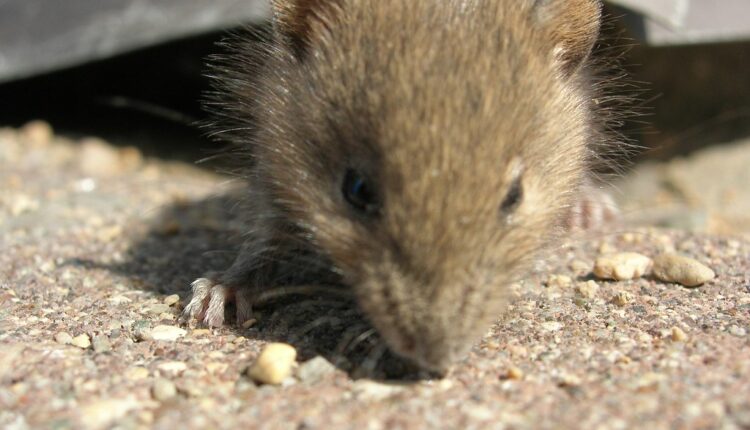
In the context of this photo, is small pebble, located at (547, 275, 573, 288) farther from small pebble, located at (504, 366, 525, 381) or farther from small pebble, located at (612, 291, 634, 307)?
small pebble, located at (504, 366, 525, 381)

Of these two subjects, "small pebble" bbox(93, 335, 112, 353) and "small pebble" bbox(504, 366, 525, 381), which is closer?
"small pebble" bbox(504, 366, 525, 381)

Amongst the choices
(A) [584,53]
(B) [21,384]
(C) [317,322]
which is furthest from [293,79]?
(B) [21,384]

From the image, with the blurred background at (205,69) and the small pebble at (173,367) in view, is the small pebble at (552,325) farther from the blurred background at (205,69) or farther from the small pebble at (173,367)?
the blurred background at (205,69)

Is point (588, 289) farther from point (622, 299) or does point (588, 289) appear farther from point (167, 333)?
point (167, 333)

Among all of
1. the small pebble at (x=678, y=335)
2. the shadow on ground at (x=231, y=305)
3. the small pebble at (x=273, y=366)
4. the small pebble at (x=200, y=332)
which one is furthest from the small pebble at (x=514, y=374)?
the small pebble at (x=200, y=332)

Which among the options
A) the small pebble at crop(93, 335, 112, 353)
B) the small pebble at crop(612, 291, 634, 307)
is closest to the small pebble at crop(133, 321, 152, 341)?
the small pebble at crop(93, 335, 112, 353)

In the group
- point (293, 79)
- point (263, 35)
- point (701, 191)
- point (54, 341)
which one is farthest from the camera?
point (701, 191)

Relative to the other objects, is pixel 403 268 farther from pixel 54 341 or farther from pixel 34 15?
pixel 34 15

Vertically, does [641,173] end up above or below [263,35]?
below
